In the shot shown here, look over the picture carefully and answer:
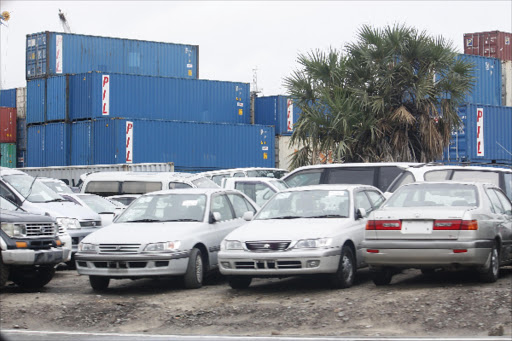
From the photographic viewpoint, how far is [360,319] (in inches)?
389

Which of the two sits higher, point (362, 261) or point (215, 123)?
point (215, 123)

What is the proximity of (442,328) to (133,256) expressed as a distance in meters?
4.57

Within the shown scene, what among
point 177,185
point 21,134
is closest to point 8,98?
point 21,134

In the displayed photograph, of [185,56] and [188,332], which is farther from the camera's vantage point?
[185,56]

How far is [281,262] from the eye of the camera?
38.2 ft

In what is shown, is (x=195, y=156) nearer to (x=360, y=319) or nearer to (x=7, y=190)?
(x=7, y=190)

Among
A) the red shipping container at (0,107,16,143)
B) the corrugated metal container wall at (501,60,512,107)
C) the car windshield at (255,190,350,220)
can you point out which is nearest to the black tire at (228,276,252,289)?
the car windshield at (255,190,350,220)

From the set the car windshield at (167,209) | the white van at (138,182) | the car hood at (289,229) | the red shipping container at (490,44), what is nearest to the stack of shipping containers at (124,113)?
the red shipping container at (490,44)

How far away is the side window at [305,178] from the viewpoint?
16.3 meters

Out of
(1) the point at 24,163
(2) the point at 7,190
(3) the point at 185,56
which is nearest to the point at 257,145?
(3) the point at 185,56

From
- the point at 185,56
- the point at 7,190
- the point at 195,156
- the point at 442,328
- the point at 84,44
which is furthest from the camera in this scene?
the point at 185,56

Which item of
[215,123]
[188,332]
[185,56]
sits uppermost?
[185,56]

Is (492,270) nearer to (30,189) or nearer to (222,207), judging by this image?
(222,207)

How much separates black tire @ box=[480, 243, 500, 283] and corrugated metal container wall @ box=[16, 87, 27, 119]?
128 ft
